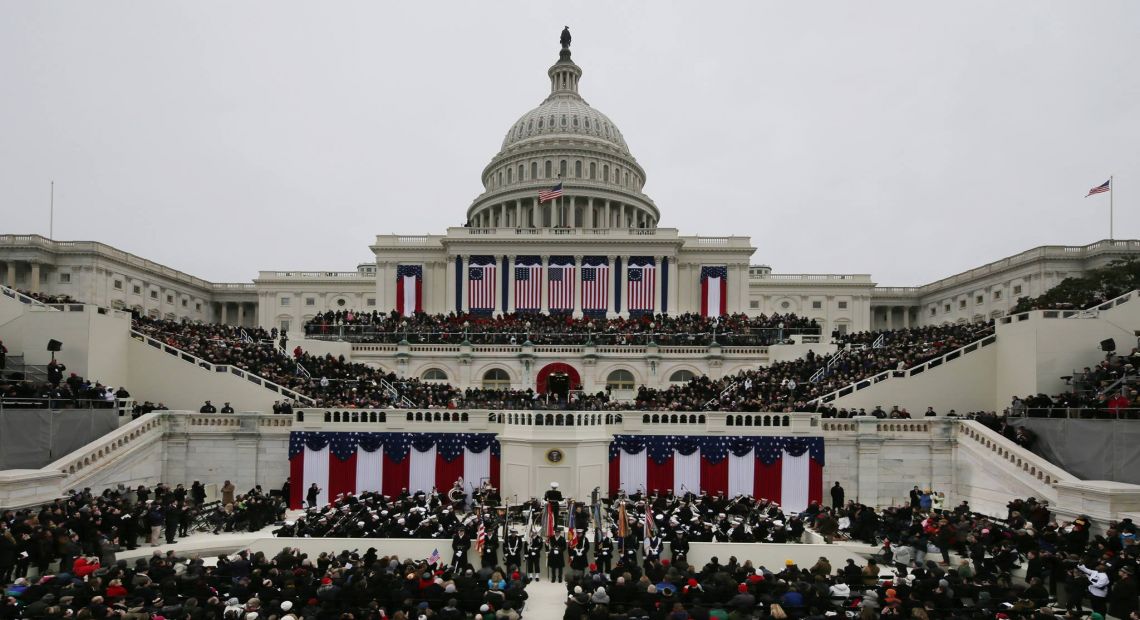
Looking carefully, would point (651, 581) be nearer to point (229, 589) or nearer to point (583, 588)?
point (583, 588)

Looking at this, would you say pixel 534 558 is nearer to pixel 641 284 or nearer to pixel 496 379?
pixel 496 379

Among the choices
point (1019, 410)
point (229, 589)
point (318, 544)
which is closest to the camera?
→ point (229, 589)

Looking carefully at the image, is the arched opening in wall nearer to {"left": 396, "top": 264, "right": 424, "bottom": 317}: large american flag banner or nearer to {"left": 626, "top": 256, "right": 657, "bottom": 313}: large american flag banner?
{"left": 626, "top": 256, "right": 657, "bottom": 313}: large american flag banner

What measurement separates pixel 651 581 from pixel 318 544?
10625 mm

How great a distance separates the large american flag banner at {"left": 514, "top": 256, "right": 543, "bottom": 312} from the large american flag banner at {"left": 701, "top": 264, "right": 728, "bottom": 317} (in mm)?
16309

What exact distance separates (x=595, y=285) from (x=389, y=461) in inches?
1494

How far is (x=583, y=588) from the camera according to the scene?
1528cm

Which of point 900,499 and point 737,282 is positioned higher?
point 737,282

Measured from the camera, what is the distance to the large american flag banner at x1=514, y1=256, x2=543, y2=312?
62625 mm

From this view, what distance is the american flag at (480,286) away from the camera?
6297 cm

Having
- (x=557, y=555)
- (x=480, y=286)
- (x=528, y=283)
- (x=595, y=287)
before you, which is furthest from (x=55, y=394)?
(x=595, y=287)

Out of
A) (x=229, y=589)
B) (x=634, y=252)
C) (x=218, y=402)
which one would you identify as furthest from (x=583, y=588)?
(x=634, y=252)

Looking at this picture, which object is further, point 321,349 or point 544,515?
point 321,349

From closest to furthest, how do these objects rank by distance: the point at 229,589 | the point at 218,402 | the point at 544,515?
the point at 229,589, the point at 544,515, the point at 218,402
